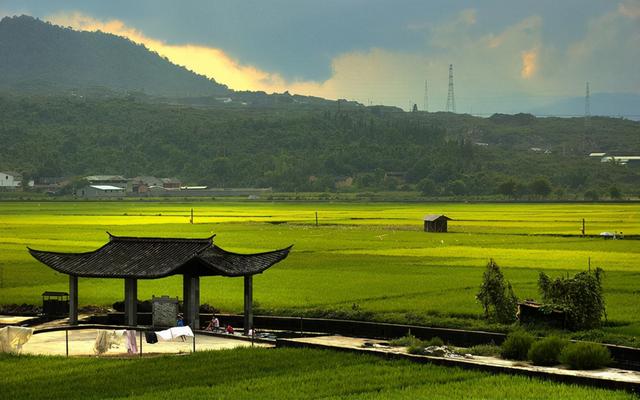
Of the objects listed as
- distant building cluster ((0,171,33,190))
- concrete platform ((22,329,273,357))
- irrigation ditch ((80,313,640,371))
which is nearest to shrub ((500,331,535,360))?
irrigation ditch ((80,313,640,371))

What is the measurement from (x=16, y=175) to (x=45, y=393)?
524 ft

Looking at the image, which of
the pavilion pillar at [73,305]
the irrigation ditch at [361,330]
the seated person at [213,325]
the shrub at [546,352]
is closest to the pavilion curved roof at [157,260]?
the pavilion pillar at [73,305]

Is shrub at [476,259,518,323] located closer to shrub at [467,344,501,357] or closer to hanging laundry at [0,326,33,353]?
shrub at [467,344,501,357]

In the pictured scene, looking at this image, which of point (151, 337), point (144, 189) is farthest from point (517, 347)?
point (144, 189)

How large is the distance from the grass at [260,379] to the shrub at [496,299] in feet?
20.6

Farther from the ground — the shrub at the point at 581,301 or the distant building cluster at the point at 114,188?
the distant building cluster at the point at 114,188

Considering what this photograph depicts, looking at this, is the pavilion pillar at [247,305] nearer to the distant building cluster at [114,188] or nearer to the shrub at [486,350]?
the shrub at [486,350]

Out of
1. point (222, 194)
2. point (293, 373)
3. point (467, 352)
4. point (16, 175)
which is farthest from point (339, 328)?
point (16, 175)

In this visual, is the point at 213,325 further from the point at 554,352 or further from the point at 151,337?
the point at 554,352

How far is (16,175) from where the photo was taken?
178 metres

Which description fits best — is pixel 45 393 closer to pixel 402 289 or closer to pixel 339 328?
pixel 339 328

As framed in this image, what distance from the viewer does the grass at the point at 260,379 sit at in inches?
933

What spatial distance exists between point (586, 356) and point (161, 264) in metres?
12.1

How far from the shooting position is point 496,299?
32812mm
